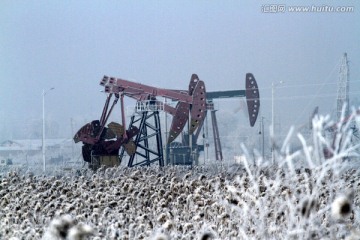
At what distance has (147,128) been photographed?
2209 cm

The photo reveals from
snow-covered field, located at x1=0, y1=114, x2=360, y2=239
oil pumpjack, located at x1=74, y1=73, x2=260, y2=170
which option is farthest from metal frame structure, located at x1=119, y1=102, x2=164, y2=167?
snow-covered field, located at x1=0, y1=114, x2=360, y2=239

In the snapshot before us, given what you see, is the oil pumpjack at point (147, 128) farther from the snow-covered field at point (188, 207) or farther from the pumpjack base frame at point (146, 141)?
the snow-covered field at point (188, 207)

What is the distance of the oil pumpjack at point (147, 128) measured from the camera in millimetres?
21172

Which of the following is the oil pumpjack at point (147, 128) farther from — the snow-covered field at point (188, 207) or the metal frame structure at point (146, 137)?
the snow-covered field at point (188, 207)

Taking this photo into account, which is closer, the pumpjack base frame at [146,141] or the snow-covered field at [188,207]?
the snow-covered field at [188,207]

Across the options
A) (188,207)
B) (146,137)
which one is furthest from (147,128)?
(188,207)

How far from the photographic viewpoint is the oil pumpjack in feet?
69.5

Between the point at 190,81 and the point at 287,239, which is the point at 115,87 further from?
the point at 287,239

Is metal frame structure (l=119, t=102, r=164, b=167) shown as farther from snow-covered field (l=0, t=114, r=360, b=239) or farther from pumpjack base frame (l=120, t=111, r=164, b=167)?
snow-covered field (l=0, t=114, r=360, b=239)

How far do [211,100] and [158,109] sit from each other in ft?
5.91

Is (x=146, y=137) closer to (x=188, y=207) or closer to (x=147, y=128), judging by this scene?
(x=147, y=128)

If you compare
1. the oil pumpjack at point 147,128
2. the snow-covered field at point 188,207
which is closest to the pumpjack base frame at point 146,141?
the oil pumpjack at point 147,128

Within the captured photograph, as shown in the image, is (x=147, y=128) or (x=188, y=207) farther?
(x=147, y=128)

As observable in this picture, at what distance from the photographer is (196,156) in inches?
869
